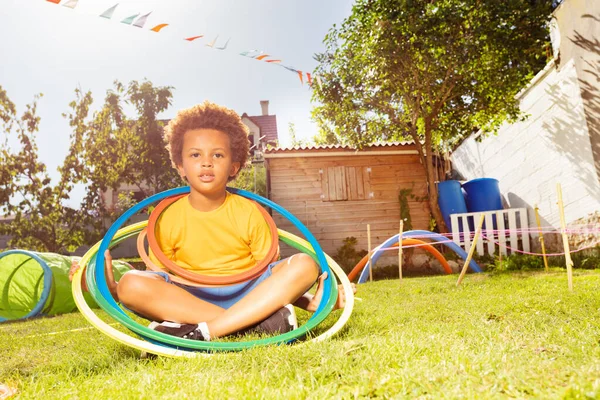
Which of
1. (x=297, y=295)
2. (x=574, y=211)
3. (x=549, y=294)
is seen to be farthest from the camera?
(x=574, y=211)

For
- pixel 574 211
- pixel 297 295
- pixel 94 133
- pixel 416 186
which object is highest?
pixel 94 133

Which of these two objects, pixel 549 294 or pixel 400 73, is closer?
pixel 549 294

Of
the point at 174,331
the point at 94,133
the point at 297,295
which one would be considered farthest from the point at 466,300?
the point at 94,133

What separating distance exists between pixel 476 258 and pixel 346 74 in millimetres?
4902

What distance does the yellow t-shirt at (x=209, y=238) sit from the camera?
280 centimetres

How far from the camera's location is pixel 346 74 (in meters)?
9.86

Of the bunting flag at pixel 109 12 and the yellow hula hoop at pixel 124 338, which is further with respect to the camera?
the bunting flag at pixel 109 12

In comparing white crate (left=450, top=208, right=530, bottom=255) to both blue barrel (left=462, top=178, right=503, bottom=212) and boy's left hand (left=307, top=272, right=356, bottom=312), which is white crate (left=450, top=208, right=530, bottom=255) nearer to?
blue barrel (left=462, top=178, right=503, bottom=212)

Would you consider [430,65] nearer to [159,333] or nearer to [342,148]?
[342,148]

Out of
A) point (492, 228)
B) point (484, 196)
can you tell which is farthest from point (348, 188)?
point (492, 228)

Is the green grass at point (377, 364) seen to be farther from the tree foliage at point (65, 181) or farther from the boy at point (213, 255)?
the tree foliage at point (65, 181)

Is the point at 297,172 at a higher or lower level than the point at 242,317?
higher

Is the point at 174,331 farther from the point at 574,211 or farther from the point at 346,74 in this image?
the point at 574,211

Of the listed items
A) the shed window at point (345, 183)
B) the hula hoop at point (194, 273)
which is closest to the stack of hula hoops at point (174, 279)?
the hula hoop at point (194, 273)
